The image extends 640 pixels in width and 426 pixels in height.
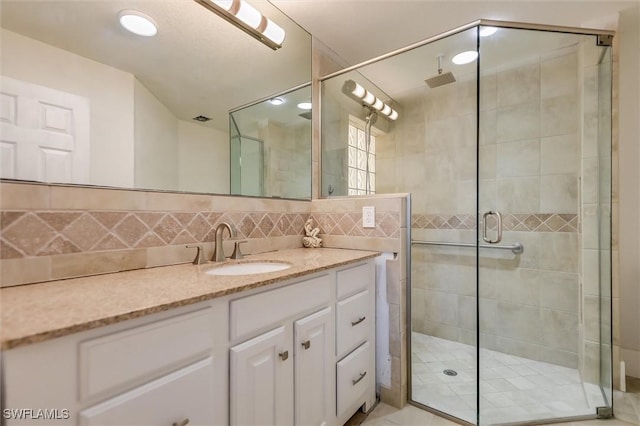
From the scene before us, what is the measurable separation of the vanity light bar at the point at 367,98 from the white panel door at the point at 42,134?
1682 millimetres

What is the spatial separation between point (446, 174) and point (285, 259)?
1635 mm

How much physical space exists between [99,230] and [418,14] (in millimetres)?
2083

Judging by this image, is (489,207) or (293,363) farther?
(489,207)

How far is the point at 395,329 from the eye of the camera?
1.61m

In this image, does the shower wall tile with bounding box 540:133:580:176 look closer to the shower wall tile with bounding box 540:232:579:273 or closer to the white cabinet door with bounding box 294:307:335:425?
the shower wall tile with bounding box 540:232:579:273

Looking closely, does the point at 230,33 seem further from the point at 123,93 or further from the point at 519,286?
the point at 519,286

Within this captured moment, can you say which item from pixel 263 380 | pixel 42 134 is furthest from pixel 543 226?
pixel 42 134

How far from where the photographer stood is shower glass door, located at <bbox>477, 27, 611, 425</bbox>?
1.71 m

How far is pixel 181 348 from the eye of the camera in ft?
2.39

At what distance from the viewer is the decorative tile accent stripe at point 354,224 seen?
1.63m

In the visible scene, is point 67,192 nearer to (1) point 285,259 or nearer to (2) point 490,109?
(1) point 285,259

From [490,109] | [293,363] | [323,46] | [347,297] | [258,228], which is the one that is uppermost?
[323,46]

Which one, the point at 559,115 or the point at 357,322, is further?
the point at 559,115

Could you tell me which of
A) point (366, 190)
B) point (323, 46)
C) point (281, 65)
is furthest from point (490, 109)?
point (281, 65)
